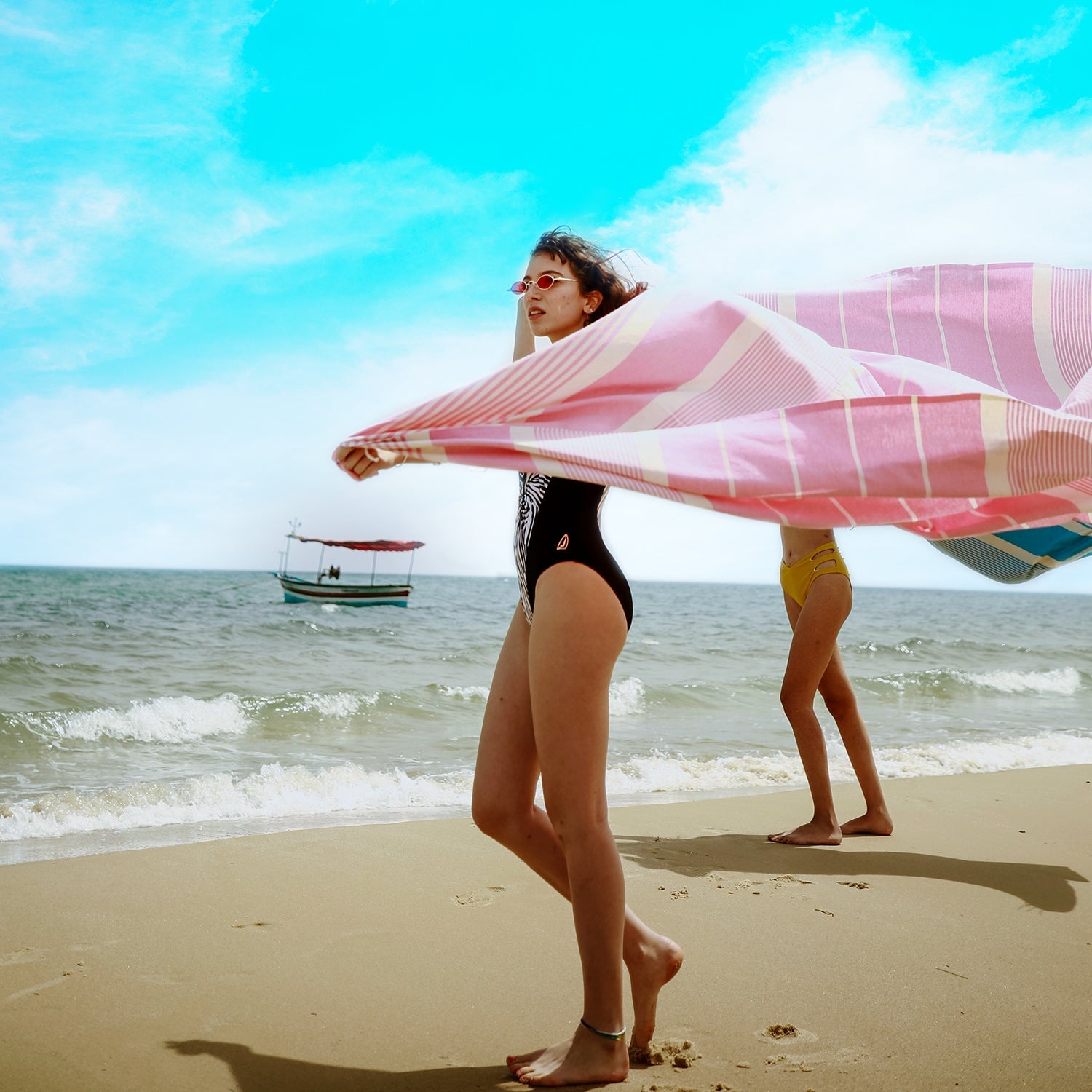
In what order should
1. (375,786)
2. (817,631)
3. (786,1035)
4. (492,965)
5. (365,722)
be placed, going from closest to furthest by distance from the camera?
(786,1035), (492,965), (817,631), (375,786), (365,722)

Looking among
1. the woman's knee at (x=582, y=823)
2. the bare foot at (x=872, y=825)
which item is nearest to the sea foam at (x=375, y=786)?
the bare foot at (x=872, y=825)

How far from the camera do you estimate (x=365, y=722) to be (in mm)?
8594

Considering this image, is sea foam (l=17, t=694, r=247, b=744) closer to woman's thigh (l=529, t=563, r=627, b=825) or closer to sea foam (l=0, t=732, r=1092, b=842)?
sea foam (l=0, t=732, r=1092, b=842)

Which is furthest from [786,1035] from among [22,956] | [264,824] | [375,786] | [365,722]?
[365,722]

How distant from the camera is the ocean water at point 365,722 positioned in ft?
16.9

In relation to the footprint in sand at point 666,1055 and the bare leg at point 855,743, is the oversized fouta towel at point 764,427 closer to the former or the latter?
the footprint in sand at point 666,1055

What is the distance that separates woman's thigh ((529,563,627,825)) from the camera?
1.80 meters

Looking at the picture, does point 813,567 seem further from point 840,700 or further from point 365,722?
point 365,722

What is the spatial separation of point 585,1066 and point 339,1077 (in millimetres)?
578

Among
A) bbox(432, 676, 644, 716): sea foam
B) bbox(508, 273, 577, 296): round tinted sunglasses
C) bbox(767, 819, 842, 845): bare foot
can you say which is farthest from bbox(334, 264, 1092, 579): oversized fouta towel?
bbox(432, 676, 644, 716): sea foam

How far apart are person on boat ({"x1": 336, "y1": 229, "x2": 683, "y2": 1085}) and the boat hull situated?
1294 inches

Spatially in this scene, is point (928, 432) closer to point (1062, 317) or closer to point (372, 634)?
point (1062, 317)

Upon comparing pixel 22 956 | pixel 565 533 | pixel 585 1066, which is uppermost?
pixel 565 533

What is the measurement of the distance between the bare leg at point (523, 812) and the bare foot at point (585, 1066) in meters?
0.19
